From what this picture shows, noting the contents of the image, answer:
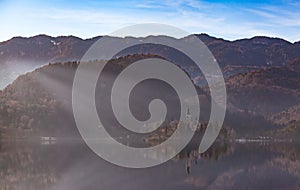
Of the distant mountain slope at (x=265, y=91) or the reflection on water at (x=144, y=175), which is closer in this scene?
the reflection on water at (x=144, y=175)

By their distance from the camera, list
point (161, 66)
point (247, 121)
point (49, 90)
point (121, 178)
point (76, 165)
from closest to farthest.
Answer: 1. point (121, 178)
2. point (76, 165)
3. point (49, 90)
4. point (247, 121)
5. point (161, 66)

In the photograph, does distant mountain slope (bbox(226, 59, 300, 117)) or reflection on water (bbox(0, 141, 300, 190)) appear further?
distant mountain slope (bbox(226, 59, 300, 117))

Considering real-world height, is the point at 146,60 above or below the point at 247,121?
above

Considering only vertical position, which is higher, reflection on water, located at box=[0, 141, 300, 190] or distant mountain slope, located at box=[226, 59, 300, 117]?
reflection on water, located at box=[0, 141, 300, 190]

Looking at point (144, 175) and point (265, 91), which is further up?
point (144, 175)

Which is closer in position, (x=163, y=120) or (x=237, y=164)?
(x=237, y=164)

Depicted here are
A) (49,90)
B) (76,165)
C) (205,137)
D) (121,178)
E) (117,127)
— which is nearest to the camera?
(121,178)

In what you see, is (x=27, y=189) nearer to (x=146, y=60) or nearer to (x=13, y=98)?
(x=13, y=98)

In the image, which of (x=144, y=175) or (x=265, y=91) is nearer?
(x=144, y=175)

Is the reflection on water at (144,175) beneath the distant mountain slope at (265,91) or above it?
above

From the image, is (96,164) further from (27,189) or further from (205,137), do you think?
(205,137)

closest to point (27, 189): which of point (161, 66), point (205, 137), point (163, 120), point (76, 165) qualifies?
point (76, 165)
